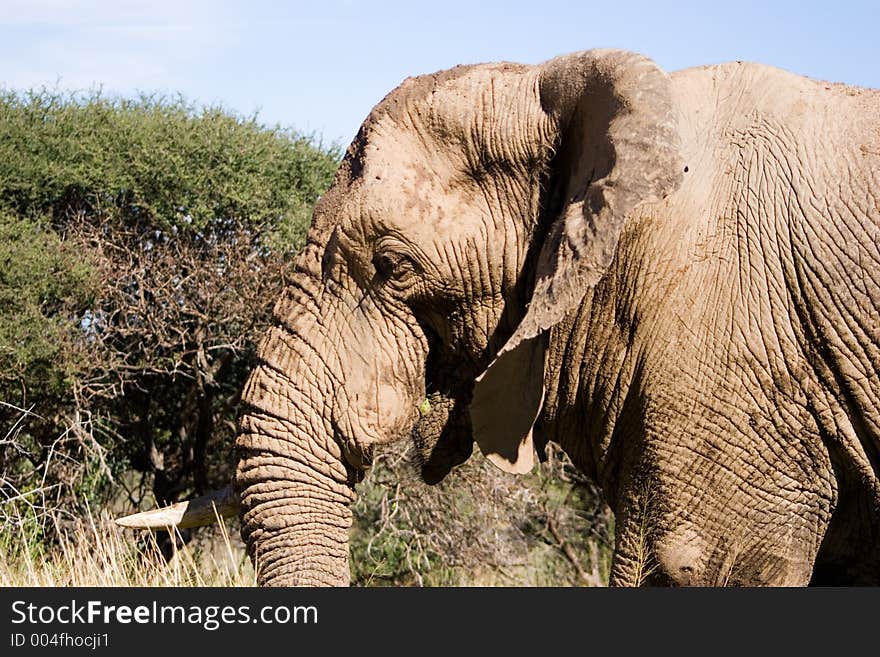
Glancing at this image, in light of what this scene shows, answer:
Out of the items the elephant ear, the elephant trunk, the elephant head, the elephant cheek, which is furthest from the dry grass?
the elephant ear

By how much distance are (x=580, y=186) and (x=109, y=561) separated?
19.5 feet

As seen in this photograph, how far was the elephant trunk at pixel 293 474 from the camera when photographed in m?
4.86

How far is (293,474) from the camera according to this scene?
488 centimetres

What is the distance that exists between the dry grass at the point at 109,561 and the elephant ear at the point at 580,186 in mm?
1459

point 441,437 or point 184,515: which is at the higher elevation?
point 441,437

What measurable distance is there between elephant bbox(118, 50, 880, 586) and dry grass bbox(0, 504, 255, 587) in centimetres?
101


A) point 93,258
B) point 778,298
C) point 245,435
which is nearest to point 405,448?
point 93,258

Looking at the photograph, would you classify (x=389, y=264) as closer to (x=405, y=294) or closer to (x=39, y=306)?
(x=405, y=294)

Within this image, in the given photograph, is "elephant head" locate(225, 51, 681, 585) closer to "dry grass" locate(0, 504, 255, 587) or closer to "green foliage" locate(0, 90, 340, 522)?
"dry grass" locate(0, 504, 255, 587)

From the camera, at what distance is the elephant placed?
14.5 feet

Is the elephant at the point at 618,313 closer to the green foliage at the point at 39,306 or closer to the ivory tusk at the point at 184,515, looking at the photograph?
the ivory tusk at the point at 184,515

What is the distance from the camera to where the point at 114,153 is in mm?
10836

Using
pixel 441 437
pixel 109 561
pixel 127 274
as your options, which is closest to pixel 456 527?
pixel 109 561

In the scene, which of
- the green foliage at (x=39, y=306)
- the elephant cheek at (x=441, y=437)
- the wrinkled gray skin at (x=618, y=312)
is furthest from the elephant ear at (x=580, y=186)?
the green foliage at (x=39, y=306)
